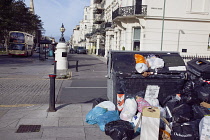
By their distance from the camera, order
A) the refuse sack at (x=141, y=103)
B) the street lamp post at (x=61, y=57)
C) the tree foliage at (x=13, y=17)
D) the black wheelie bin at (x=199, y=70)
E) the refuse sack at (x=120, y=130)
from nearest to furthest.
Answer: the refuse sack at (x=120, y=130), the refuse sack at (x=141, y=103), the black wheelie bin at (x=199, y=70), the street lamp post at (x=61, y=57), the tree foliage at (x=13, y=17)

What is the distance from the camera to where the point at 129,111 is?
4453 millimetres

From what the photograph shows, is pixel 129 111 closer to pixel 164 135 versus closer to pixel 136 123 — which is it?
pixel 136 123

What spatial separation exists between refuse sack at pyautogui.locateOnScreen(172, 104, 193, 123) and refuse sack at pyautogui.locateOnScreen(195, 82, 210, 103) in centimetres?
88

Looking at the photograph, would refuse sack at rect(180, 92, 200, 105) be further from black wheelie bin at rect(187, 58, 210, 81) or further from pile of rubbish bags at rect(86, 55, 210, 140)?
black wheelie bin at rect(187, 58, 210, 81)

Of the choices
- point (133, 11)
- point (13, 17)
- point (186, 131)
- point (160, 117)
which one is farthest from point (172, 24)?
point (13, 17)

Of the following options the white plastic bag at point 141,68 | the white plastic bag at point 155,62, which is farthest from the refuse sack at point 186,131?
the white plastic bag at point 155,62

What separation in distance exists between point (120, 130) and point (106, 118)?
73cm

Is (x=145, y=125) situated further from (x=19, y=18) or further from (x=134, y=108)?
(x=19, y=18)

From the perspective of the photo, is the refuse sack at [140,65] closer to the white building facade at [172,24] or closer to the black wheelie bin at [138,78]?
the black wheelie bin at [138,78]

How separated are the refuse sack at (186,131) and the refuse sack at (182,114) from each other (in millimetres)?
141

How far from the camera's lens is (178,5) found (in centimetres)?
2008

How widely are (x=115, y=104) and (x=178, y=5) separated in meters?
17.9

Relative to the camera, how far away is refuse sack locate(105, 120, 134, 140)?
12.7 ft

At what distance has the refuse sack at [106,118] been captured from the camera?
4.46 m
